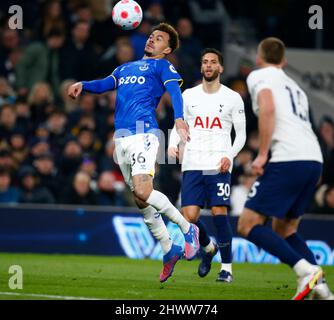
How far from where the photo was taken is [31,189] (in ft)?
53.9

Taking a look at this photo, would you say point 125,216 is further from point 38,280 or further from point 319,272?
point 319,272

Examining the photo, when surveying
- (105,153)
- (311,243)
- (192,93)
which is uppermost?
(192,93)

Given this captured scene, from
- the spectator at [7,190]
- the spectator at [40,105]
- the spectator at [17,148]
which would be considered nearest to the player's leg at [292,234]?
the spectator at [7,190]

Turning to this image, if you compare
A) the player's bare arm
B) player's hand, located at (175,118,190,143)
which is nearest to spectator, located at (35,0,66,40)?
player's hand, located at (175,118,190,143)

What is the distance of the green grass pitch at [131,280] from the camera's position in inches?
387

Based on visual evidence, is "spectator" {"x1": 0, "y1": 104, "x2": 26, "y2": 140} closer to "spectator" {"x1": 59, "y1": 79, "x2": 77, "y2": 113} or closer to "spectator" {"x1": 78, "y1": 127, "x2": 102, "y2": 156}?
"spectator" {"x1": 78, "y1": 127, "x2": 102, "y2": 156}

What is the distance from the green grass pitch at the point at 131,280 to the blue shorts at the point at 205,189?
0.85 metres

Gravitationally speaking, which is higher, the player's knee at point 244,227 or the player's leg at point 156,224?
the player's knee at point 244,227

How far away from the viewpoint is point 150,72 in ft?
36.5

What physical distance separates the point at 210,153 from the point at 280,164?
276 centimetres

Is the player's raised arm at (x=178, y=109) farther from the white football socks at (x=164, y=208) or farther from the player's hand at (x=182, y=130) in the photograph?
the white football socks at (x=164, y=208)

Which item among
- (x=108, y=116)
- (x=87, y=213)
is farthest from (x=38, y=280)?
(x=108, y=116)
